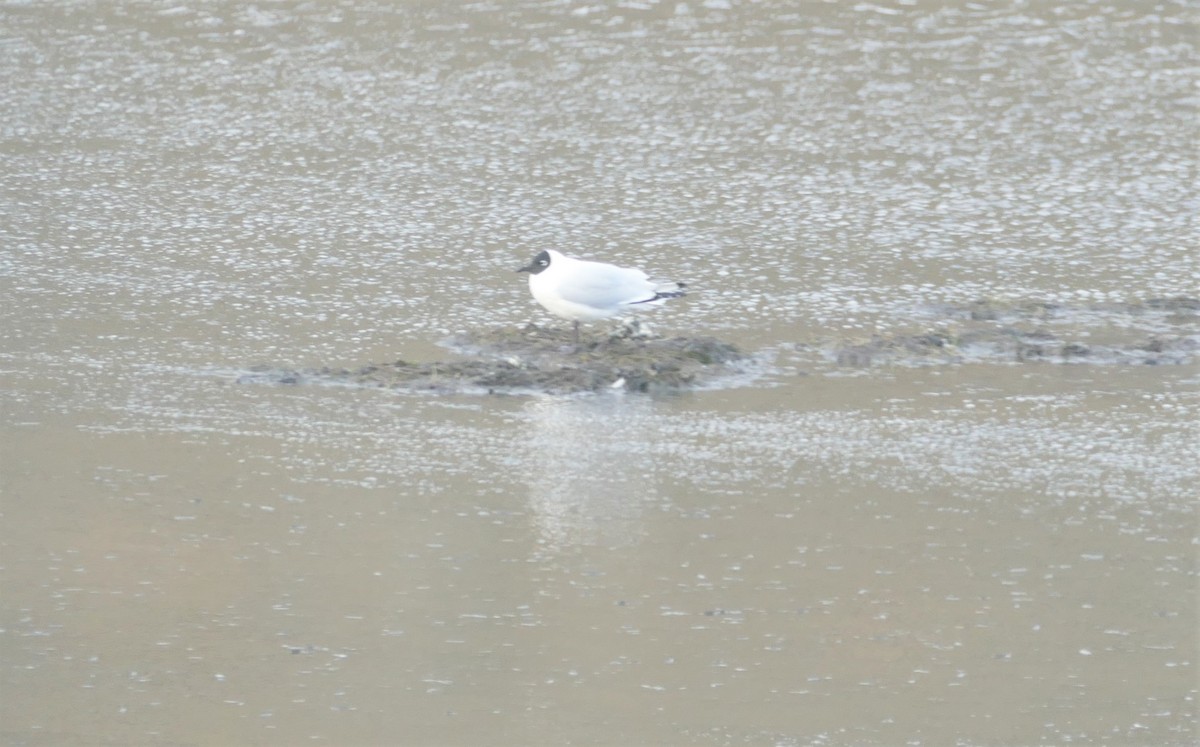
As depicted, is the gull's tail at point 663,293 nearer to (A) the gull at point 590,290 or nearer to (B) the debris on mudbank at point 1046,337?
(A) the gull at point 590,290

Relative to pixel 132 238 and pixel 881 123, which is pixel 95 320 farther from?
pixel 881 123

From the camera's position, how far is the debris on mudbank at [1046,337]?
32.1 feet

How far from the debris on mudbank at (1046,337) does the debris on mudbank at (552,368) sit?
0.84 metres

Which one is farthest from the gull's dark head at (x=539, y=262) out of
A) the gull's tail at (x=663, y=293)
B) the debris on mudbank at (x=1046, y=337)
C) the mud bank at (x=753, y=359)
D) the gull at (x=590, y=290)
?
the debris on mudbank at (x=1046, y=337)

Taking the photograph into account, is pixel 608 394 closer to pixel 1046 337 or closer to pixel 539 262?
pixel 539 262

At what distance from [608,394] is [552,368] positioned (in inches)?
18.1

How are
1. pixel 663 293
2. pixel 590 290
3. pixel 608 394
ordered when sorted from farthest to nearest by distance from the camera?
pixel 663 293, pixel 590 290, pixel 608 394

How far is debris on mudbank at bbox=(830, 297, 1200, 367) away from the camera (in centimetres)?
980

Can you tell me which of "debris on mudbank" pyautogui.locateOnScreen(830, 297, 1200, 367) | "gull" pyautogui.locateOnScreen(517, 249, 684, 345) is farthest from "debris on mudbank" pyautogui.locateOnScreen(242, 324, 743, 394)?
"debris on mudbank" pyautogui.locateOnScreen(830, 297, 1200, 367)

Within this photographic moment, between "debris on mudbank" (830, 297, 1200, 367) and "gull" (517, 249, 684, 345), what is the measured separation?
3.58 ft

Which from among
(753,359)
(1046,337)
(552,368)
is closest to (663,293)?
(753,359)

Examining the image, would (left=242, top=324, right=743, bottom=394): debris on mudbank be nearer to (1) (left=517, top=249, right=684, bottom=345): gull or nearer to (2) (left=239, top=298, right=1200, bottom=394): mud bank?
(2) (left=239, top=298, right=1200, bottom=394): mud bank

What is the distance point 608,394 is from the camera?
30.2ft

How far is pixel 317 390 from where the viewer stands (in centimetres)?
906
